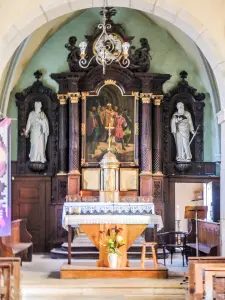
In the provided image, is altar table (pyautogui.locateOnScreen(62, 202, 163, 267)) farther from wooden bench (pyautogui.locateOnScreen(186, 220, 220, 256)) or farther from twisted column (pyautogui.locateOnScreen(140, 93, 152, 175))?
twisted column (pyautogui.locateOnScreen(140, 93, 152, 175))

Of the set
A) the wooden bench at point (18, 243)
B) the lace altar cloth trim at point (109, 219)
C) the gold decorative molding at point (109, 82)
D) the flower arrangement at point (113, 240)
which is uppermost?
the gold decorative molding at point (109, 82)

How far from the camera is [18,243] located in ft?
45.7

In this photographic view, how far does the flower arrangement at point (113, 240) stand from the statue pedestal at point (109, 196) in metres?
2.93

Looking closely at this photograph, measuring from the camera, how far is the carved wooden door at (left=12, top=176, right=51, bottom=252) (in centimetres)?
1566

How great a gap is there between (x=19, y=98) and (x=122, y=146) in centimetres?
271

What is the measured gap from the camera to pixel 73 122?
1548cm

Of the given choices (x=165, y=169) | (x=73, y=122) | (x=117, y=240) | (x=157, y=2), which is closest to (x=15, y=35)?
(x=157, y=2)

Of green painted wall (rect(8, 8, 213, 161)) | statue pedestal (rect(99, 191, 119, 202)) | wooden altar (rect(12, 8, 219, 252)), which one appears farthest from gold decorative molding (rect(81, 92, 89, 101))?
statue pedestal (rect(99, 191, 119, 202))

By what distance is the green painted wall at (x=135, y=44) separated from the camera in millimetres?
16141

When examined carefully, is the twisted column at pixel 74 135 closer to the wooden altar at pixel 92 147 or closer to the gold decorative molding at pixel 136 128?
the wooden altar at pixel 92 147

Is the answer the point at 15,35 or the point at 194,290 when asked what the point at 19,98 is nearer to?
the point at 15,35

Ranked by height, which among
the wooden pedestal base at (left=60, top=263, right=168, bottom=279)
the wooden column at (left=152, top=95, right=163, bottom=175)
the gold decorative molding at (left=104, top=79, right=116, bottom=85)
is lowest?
the wooden pedestal base at (left=60, top=263, right=168, bottom=279)

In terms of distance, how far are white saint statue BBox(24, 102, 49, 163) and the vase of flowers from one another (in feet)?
15.1

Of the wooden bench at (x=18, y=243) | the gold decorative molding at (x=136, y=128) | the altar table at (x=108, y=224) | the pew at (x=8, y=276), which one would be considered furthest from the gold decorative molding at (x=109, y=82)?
the pew at (x=8, y=276)
